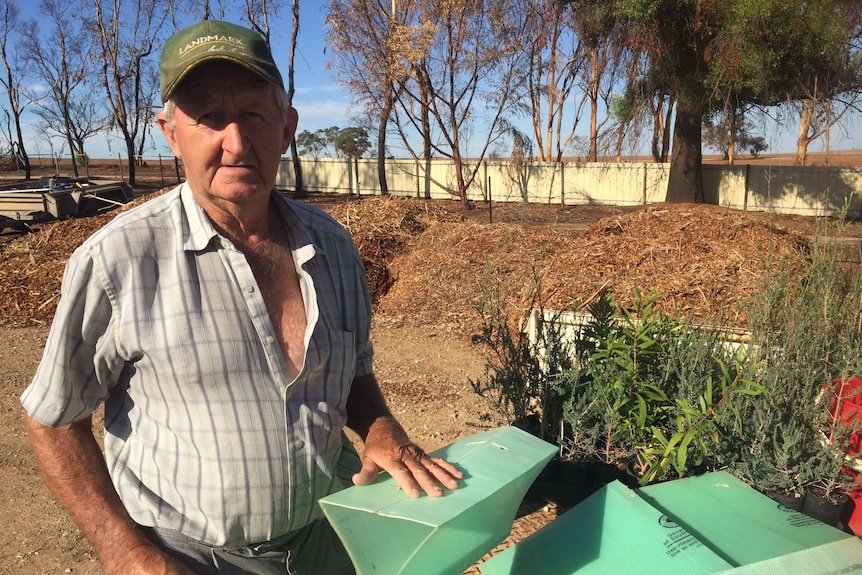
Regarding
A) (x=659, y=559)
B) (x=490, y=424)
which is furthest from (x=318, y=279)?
(x=490, y=424)

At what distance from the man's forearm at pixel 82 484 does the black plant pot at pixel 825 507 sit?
2.47 metres

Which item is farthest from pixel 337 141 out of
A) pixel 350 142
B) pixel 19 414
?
pixel 19 414

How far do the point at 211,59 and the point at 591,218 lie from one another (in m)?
17.1

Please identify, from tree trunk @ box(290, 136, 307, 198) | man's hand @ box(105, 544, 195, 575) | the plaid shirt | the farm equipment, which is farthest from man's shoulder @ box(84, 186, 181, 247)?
tree trunk @ box(290, 136, 307, 198)

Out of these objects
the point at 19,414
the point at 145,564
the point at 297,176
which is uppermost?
the point at 297,176

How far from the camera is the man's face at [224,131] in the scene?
146 centimetres

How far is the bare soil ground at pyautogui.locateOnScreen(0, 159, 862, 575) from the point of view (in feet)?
12.4

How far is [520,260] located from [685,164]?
38.3 feet

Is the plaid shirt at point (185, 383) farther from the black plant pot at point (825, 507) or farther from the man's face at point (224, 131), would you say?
the black plant pot at point (825, 507)

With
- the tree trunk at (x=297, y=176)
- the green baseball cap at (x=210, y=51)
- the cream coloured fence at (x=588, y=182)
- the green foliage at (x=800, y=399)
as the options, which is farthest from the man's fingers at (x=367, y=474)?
the tree trunk at (x=297, y=176)

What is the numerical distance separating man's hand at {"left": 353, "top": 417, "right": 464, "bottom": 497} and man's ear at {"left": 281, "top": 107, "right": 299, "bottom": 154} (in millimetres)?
754

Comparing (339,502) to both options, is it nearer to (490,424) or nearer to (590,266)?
(490,424)

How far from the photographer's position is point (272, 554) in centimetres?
156

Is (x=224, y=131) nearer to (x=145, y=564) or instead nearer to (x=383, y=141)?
(x=145, y=564)
